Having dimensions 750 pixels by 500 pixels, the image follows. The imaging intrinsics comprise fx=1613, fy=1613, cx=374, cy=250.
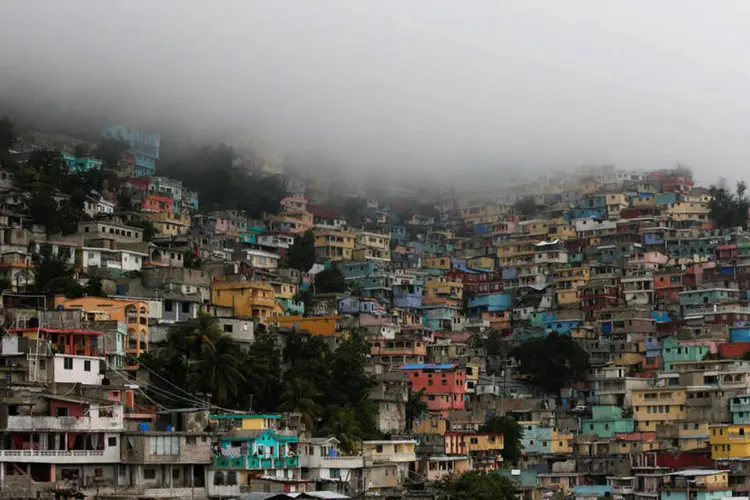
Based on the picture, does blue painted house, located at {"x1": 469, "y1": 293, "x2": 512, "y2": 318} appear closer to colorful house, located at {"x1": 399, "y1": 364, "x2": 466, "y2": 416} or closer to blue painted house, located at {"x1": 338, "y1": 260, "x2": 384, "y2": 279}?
blue painted house, located at {"x1": 338, "y1": 260, "x2": 384, "y2": 279}

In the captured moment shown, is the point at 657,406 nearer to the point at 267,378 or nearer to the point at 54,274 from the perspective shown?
the point at 267,378

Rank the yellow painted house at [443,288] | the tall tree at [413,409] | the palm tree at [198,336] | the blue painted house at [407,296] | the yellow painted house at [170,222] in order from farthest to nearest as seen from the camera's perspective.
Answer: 1. the yellow painted house at [443,288]
2. the blue painted house at [407,296]
3. the yellow painted house at [170,222]
4. the tall tree at [413,409]
5. the palm tree at [198,336]

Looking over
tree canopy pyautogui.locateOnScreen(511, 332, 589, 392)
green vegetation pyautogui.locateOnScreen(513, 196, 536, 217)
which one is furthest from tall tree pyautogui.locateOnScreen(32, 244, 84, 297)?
green vegetation pyautogui.locateOnScreen(513, 196, 536, 217)

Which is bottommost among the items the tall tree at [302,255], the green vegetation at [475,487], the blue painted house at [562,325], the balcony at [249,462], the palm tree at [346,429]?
the green vegetation at [475,487]

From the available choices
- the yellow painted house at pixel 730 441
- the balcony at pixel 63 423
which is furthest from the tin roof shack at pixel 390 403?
the balcony at pixel 63 423

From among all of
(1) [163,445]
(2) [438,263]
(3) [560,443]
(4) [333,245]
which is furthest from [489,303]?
(1) [163,445]

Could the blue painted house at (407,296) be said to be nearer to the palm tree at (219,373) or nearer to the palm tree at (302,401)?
the palm tree at (302,401)

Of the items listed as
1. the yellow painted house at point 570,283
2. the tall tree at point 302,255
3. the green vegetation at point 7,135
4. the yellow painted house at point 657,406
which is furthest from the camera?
the tall tree at point 302,255

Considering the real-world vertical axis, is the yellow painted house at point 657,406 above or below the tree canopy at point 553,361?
below
